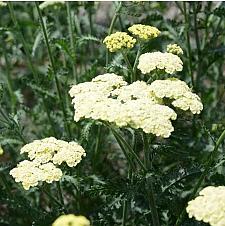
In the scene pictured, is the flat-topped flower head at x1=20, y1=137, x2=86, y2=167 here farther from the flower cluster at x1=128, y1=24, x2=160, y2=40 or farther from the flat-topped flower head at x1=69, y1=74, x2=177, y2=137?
the flower cluster at x1=128, y1=24, x2=160, y2=40

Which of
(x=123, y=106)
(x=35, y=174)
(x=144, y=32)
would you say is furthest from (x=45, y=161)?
(x=144, y=32)

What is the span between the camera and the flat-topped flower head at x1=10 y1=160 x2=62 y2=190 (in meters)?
2.57

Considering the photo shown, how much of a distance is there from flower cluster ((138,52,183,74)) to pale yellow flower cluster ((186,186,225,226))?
0.71m

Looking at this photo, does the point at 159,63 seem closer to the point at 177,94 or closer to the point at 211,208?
the point at 177,94

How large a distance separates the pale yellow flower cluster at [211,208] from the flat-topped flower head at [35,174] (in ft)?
2.10

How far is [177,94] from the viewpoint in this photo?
262 centimetres

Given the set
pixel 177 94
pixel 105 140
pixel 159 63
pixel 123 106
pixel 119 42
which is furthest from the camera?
pixel 105 140

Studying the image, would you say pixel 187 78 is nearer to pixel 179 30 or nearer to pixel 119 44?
pixel 179 30

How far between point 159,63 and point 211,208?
2.77 feet

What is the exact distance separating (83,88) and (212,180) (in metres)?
1.01

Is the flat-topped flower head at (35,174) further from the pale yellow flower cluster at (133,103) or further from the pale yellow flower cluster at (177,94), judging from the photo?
the pale yellow flower cluster at (177,94)

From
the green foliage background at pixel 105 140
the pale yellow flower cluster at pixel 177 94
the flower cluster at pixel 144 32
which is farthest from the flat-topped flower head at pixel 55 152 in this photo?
the flower cluster at pixel 144 32

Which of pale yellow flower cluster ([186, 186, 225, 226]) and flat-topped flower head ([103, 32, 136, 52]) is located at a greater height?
flat-topped flower head ([103, 32, 136, 52])

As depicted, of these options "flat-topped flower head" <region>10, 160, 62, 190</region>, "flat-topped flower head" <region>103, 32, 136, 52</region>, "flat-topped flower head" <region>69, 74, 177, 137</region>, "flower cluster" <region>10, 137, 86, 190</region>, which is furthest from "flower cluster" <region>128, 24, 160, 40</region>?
"flat-topped flower head" <region>10, 160, 62, 190</region>
